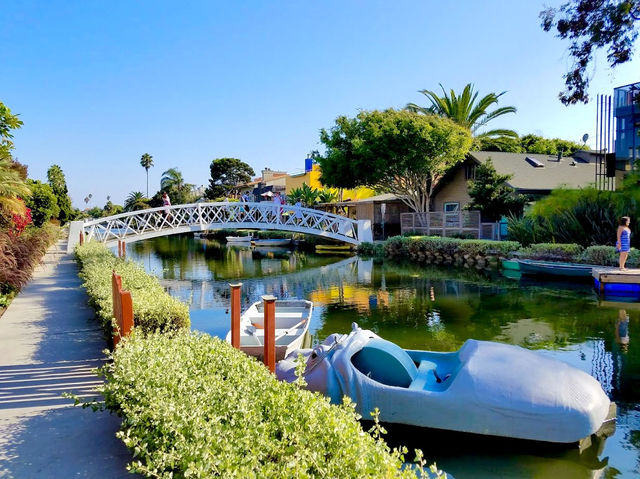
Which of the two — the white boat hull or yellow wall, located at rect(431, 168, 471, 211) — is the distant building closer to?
yellow wall, located at rect(431, 168, 471, 211)

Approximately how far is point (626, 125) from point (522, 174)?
8.37m

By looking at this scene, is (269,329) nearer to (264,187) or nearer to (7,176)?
(7,176)

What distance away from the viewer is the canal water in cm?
589

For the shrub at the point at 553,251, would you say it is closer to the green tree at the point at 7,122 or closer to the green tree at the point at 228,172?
the green tree at the point at 7,122

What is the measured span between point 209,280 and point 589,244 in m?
16.4

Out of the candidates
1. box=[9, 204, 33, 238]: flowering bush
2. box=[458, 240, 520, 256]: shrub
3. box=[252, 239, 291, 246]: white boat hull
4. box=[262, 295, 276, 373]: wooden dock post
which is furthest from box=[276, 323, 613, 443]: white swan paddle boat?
box=[252, 239, 291, 246]: white boat hull

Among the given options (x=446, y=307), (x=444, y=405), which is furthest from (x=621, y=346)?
(x=444, y=405)

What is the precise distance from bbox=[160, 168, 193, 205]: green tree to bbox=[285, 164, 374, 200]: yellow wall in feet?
78.9

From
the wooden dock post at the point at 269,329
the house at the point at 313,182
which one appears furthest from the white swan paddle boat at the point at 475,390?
the house at the point at 313,182

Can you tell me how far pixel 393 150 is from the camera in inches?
1183

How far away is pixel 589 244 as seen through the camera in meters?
20.9

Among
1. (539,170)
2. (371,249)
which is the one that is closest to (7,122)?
(371,249)

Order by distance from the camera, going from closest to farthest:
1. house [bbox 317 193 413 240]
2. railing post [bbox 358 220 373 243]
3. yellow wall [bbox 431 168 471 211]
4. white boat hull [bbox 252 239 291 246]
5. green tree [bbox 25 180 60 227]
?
green tree [bbox 25 180 60 227] < railing post [bbox 358 220 373 243] < yellow wall [bbox 431 168 471 211] < house [bbox 317 193 413 240] < white boat hull [bbox 252 239 291 246]

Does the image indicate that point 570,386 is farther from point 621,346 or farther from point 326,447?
point 621,346
